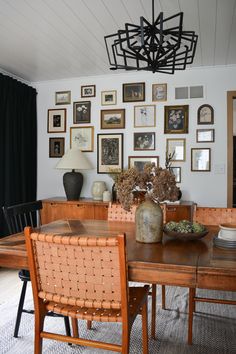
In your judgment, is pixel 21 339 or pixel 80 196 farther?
pixel 80 196

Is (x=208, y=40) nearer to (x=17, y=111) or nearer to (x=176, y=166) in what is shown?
(x=176, y=166)

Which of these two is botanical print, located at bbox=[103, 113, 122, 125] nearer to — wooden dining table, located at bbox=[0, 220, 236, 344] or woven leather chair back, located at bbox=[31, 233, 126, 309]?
wooden dining table, located at bbox=[0, 220, 236, 344]

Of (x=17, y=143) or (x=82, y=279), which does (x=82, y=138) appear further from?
(x=82, y=279)

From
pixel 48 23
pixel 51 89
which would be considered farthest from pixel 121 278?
pixel 51 89

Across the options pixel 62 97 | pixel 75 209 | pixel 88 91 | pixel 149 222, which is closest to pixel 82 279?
pixel 149 222

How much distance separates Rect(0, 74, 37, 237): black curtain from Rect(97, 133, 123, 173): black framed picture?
978 millimetres

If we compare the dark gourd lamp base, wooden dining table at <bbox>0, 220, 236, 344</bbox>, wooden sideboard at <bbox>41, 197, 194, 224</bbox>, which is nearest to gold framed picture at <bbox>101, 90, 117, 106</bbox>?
the dark gourd lamp base

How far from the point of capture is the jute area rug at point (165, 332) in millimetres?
2070

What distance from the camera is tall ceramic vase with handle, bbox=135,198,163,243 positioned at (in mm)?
1849

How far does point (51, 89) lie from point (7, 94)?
0.76 m

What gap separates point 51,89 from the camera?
453 cm

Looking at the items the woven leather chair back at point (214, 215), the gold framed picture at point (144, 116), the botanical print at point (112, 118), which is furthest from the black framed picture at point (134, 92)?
the woven leather chair back at point (214, 215)

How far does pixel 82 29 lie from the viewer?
290cm

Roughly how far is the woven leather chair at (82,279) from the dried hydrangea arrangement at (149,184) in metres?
0.51
